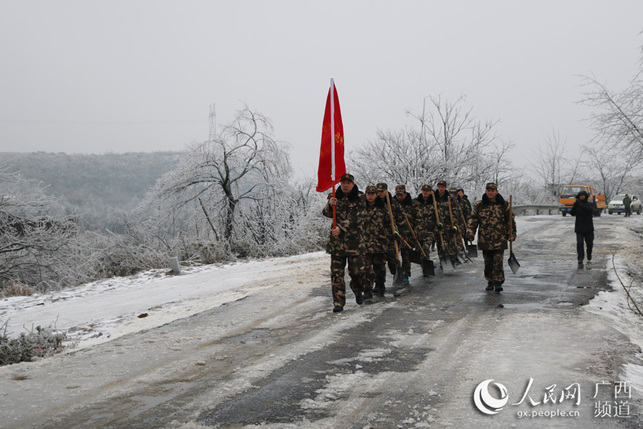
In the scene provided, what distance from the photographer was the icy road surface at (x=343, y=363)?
4199 millimetres

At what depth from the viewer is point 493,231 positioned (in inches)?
383

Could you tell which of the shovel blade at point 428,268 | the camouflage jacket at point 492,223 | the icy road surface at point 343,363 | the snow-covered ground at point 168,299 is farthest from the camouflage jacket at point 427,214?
the snow-covered ground at point 168,299

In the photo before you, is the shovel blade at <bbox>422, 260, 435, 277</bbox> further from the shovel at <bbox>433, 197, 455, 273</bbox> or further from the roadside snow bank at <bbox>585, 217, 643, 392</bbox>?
the roadside snow bank at <bbox>585, 217, 643, 392</bbox>

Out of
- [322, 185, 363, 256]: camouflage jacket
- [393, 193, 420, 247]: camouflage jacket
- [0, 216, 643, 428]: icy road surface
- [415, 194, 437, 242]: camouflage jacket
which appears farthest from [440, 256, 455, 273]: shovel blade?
[322, 185, 363, 256]: camouflage jacket

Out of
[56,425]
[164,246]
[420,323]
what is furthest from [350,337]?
[164,246]

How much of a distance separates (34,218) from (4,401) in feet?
55.4

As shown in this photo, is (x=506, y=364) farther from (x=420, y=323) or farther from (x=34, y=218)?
(x=34, y=218)

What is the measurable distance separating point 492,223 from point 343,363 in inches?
208

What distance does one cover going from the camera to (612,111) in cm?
1850

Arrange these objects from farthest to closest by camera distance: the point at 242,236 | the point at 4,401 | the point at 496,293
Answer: the point at 242,236 → the point at 496,293 → the point at 4,401

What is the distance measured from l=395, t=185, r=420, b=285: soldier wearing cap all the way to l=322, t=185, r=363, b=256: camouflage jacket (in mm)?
1876

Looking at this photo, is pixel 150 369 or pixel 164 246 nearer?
pixel 150 369

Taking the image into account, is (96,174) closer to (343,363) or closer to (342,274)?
(342,274)

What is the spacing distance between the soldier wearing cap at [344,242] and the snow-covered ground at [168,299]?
7.82 feet
